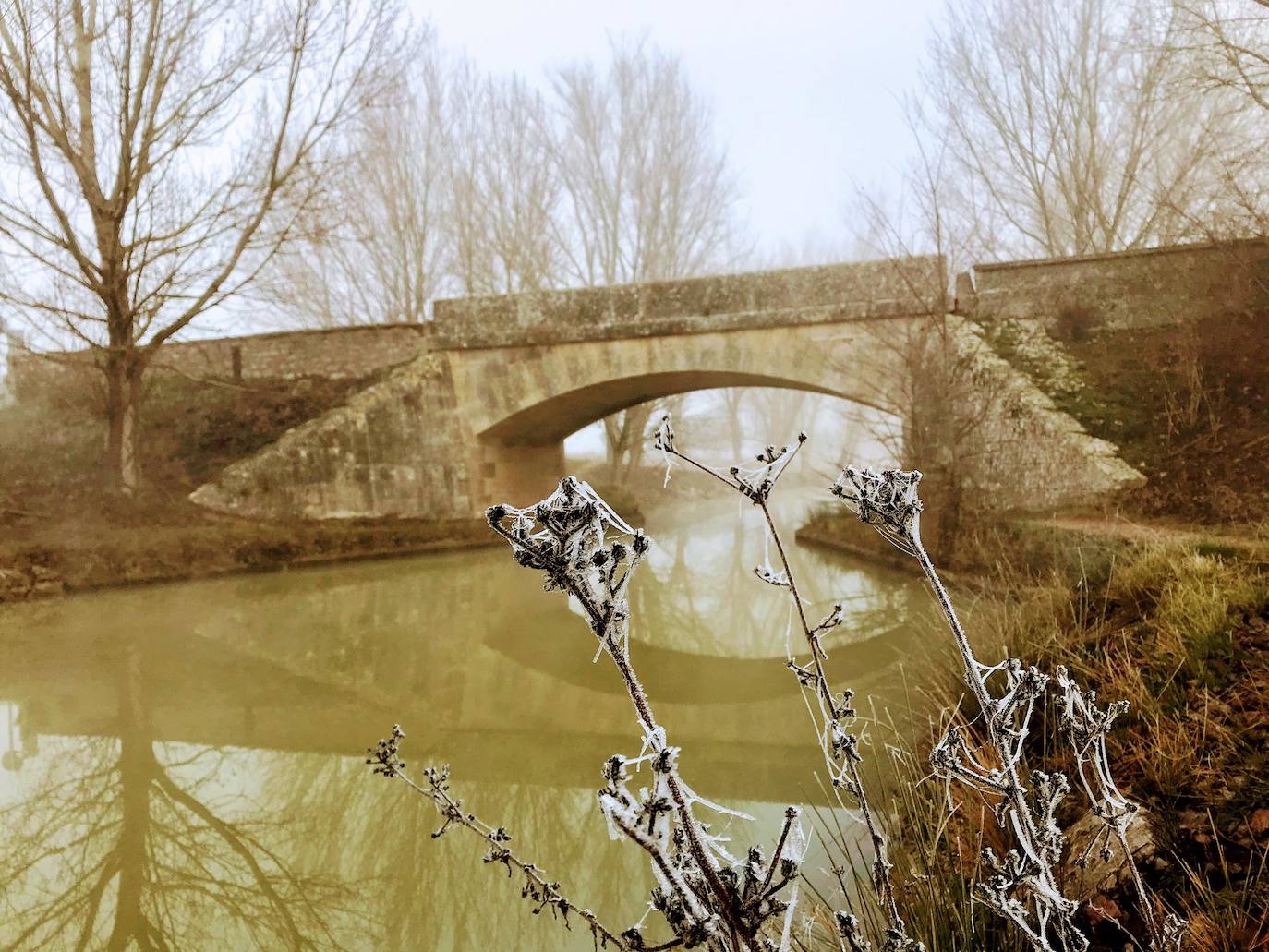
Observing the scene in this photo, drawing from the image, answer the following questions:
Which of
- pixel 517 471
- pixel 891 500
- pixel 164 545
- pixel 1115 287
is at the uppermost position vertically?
pixel 1115 287

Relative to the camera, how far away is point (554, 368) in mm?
9953

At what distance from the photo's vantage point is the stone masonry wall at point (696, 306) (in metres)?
8.65

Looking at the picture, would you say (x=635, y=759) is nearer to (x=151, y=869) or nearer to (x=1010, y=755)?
(x=1010, y=755)

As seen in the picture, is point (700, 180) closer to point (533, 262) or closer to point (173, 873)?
point (533, 262)

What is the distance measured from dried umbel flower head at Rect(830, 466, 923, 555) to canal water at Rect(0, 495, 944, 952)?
21cm

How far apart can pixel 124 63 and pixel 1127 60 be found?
13.0m

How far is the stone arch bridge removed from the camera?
8.80 meters

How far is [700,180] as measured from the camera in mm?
17281

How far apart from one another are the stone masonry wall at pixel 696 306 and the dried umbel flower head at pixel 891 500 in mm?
A: 7354

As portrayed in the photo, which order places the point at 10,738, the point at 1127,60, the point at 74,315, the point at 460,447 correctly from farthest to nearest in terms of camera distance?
the point at 1127,60
the point at 460,447
the point at 74,315
the point at 10,738

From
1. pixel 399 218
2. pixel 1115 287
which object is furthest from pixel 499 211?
pixel 1115 287

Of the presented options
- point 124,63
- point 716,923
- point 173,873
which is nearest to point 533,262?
point 124,63

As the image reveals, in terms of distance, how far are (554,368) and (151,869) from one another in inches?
309

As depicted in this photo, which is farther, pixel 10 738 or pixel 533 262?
pixel 533 262
